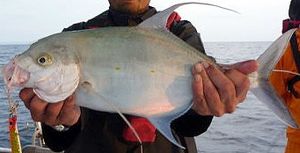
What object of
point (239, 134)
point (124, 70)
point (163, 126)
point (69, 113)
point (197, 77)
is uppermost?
point (124, 70)

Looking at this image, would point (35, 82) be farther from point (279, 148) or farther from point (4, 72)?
point (279, 148)

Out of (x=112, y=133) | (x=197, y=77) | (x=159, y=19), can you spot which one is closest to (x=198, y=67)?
(x=197, y=77)

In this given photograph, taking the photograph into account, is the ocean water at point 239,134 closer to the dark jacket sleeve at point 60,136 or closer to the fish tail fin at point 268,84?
the dark jacket sleeve at point 60,136

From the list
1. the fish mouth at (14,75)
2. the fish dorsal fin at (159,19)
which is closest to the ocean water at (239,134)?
the fish mouth at (14,75)

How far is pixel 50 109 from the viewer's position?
2.44 m

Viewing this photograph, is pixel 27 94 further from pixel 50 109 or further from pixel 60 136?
pixel 60 136

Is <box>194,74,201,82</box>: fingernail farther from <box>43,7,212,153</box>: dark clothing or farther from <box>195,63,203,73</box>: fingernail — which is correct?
<box>43,7,212,153</box>: dark clothing

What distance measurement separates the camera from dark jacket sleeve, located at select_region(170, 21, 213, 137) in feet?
9.59

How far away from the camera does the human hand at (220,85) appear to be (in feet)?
7.97

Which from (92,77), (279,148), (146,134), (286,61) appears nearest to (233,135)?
(279,148)

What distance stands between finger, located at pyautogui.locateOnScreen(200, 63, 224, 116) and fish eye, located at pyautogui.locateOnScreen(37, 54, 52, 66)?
2.75ft

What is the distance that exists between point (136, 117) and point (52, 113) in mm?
676

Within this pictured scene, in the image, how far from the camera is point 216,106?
251 centimetres

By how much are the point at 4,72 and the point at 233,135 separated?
31.6ft
